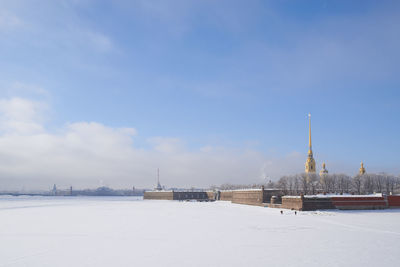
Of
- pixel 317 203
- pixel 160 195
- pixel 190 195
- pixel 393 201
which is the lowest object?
pixel 160 195

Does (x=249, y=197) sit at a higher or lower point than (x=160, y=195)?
higher

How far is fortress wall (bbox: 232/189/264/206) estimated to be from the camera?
6438cm

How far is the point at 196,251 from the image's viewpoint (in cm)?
1706

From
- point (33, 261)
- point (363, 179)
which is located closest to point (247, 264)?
point (33, 261)

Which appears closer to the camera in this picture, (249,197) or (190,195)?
(249,197)

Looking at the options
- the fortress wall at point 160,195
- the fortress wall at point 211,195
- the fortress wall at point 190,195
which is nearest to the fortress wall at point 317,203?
the fortress wall at point 211,195

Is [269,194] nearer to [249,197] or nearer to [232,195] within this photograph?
[249,197]

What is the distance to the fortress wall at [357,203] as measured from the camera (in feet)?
155

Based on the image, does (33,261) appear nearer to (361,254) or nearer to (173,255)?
(173,255)

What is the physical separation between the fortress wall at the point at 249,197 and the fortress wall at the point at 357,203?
51.6ft

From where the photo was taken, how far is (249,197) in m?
69.8

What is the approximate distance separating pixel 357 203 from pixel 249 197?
25.1 metres

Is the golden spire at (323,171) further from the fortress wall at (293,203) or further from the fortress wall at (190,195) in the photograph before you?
the fortress wall at (293,203)

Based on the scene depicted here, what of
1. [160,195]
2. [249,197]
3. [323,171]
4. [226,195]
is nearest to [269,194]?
[249,197]
